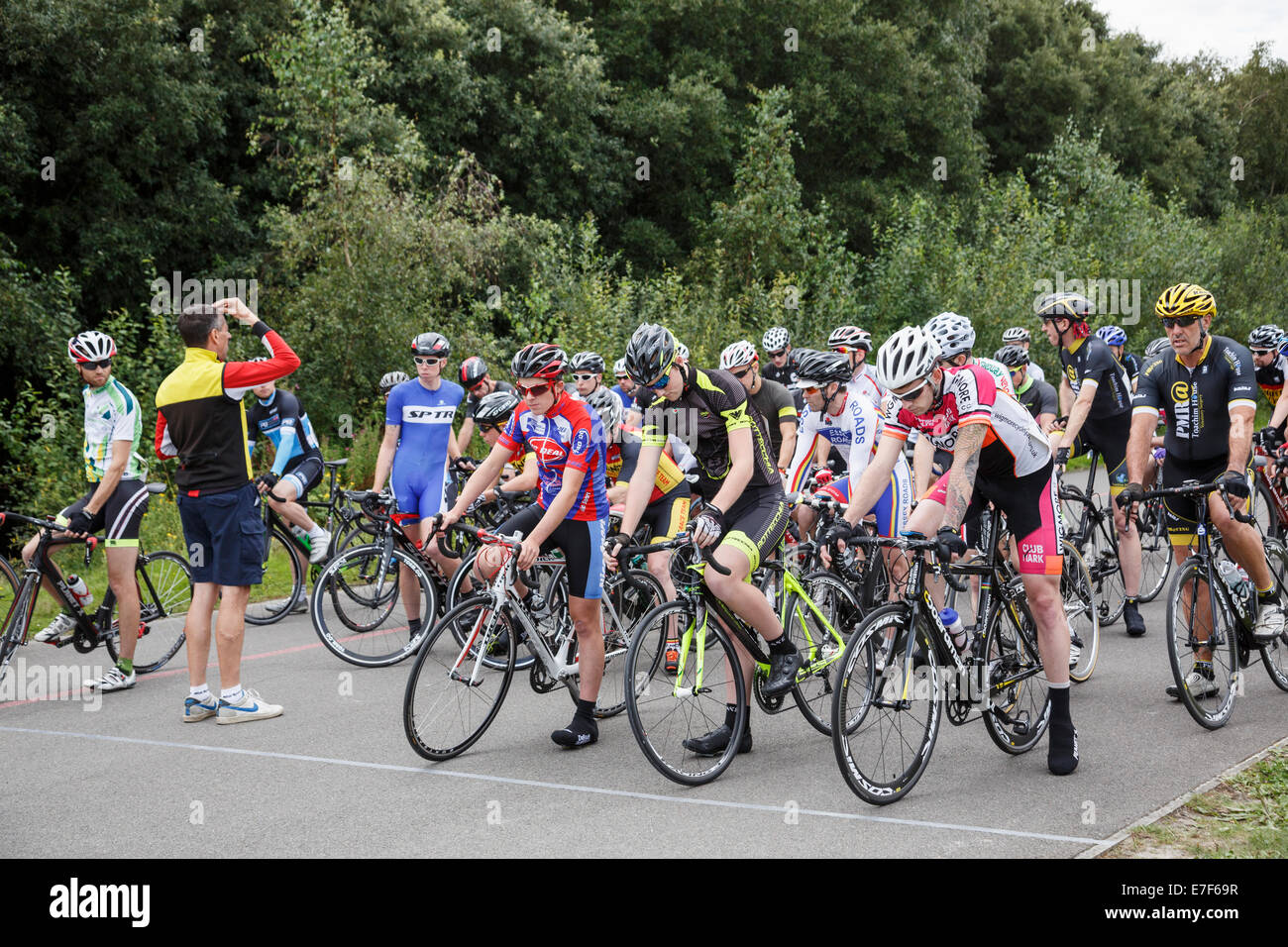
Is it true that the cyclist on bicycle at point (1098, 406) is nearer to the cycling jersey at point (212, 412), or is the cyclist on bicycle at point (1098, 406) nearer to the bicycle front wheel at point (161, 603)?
the cycling jersey at point (212, 412)

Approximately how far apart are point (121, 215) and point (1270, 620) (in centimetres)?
2203

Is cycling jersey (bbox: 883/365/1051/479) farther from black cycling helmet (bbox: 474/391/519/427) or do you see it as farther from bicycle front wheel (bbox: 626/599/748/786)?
black cycling helmet (bbox: 474/391/519/427)

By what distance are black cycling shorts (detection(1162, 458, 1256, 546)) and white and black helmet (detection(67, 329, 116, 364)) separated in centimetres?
668

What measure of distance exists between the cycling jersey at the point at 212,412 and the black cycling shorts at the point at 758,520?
8.85 feet

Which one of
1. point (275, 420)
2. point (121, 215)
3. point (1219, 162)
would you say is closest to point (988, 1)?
point (1219, 162)

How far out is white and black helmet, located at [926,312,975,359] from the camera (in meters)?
5.96

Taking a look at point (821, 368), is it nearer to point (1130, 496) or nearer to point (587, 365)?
point (587, 365)

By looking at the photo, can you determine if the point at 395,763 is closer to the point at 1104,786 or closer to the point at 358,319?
the point at 1104,786

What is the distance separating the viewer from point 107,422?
310 inches

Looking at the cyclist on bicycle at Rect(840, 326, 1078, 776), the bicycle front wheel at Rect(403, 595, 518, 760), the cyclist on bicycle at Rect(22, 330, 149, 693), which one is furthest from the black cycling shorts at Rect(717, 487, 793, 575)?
the cyclist on bicycle at Rect(22, 330, 149, 693)

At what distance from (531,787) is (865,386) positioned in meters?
4.13

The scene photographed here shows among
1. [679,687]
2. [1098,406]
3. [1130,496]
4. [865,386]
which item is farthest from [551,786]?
[1098,406]

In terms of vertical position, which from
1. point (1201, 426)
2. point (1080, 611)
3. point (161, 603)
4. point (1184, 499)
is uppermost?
point (1201, 426)

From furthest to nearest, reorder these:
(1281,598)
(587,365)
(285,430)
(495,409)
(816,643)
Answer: (285,430), (495,409), (587,365), (1281,598), (816,643)
